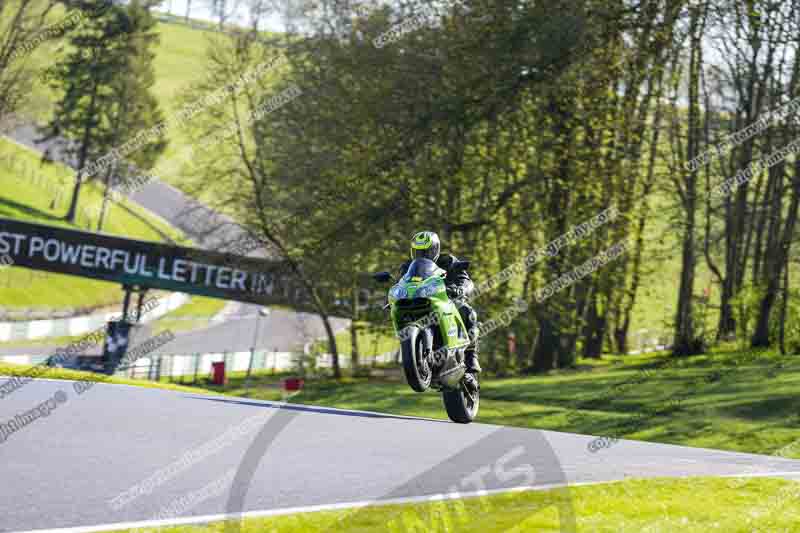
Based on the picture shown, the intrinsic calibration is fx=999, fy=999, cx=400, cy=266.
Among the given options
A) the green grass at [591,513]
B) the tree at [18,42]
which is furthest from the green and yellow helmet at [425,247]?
the tree at [18,42]

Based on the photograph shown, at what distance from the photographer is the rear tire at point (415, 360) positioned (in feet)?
35.6

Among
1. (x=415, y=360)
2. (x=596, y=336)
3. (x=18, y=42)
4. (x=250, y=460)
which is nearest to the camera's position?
(x=250, y=460)

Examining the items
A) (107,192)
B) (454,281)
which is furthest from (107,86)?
(454,281)

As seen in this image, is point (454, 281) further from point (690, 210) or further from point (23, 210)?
point (23, 210)

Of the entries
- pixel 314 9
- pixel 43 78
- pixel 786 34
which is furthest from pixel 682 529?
pixel 43 78

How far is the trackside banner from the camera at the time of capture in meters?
38.1

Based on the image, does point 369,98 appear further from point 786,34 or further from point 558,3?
point 786,34

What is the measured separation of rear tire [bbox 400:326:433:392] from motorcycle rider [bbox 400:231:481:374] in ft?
3.32

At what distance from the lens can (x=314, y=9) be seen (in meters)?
37.8

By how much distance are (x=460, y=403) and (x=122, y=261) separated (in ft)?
91.4

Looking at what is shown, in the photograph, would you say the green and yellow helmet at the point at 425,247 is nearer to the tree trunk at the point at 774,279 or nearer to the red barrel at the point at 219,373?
the tree trunk at the point at 774,279

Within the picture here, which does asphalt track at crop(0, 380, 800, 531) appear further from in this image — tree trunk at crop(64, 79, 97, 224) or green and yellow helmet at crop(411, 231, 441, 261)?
tree trunk at crop(64, 79, 97, 224)

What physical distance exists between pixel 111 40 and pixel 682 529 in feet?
239

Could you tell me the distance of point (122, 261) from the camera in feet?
127
